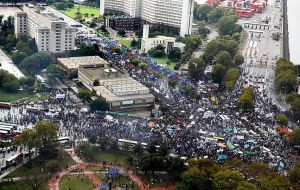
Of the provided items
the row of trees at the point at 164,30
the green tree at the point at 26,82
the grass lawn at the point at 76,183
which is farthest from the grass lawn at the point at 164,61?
the grass lawn at the point at 76,183

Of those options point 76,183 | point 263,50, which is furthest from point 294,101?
point 263,50

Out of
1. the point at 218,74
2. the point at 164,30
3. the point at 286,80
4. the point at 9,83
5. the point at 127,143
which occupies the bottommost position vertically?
the point at 127,143

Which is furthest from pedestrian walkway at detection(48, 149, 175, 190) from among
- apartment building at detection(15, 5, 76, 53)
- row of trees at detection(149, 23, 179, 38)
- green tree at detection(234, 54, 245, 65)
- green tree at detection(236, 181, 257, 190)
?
row of trees at detection(149, 23, 179, 38)

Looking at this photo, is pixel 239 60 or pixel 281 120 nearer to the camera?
pixel 281 120

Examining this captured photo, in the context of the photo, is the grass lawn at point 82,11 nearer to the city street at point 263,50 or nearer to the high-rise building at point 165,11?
the high-rise building at point 165,11

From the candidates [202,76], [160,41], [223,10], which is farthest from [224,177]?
[223,10]

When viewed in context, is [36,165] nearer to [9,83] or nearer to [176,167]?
[176,167]

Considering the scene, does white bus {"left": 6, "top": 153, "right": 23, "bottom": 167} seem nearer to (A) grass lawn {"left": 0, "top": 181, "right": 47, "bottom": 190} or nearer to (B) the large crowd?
(A) grass lawn {"left": 0, "top": 181, "right": 47, "bottom": 190}
